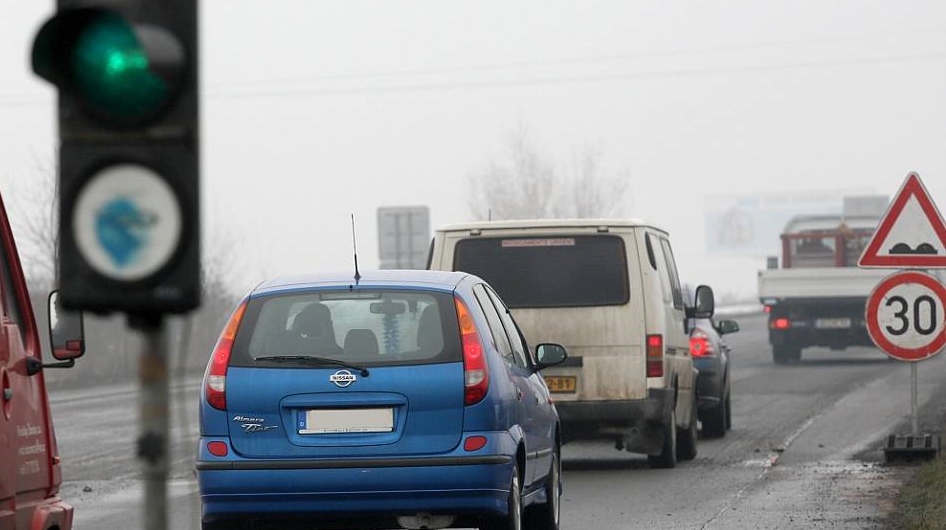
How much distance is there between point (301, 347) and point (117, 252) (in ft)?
17.8

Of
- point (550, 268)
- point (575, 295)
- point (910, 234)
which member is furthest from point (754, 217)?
point (575, 295)

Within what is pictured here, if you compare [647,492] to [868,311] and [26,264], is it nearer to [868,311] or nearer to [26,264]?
[868,311]

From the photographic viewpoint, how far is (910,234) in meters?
16.0

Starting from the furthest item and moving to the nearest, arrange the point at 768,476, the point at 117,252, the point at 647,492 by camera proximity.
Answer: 1. the point at 768,476
2. the point at 647,492
3. the point at 117,252

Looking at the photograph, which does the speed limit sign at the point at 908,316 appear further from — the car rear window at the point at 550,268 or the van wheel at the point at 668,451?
the car rear window at the point at 550,268

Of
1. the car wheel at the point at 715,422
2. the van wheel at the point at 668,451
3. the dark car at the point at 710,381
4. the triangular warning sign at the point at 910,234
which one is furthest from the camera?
the car wheel at the point at 715,422

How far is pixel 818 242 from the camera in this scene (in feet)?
124

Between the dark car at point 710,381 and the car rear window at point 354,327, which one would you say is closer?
the car rear window at point 354,327

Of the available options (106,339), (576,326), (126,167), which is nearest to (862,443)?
(576,326)

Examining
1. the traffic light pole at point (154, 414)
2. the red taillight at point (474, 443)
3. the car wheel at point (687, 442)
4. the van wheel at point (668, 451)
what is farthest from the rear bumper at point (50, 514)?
the car wheel at point (687, 442)

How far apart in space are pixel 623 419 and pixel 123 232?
11.2 m

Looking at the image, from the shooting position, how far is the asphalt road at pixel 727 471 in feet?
39.4

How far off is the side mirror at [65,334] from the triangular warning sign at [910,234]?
1002 centimetres

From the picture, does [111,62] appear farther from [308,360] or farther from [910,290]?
[910,290]
